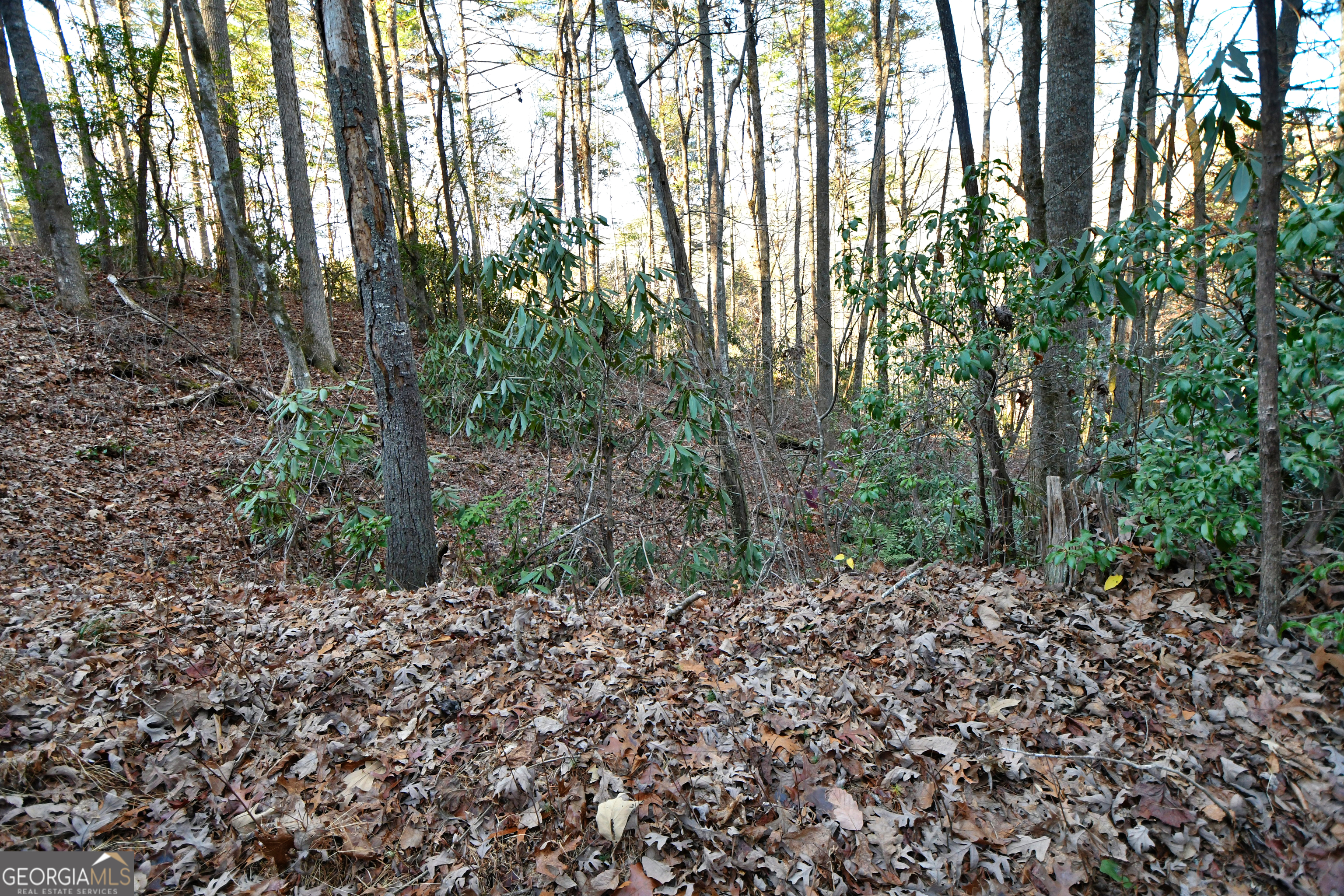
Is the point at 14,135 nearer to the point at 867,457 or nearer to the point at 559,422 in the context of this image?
the point at 559,422

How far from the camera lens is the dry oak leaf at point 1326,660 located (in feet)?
7.78

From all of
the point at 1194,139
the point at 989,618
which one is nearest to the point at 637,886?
the point at 989,618

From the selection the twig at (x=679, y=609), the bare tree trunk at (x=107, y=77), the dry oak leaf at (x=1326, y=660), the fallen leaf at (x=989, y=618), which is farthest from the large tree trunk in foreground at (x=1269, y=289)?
the bare tree trunk at (x=107, y=77)

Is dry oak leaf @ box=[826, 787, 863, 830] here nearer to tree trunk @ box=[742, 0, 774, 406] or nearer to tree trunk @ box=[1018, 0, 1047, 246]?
tree trunk @ box=[1018, 0, 1047, 246]

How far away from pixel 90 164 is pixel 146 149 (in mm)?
1131

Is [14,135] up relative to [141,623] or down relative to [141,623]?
up

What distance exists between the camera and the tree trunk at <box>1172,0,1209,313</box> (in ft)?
9.00

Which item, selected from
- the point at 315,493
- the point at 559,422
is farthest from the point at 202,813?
the point at 315,493

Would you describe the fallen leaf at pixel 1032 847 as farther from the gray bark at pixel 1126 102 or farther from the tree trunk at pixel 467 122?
the tree trunk at pixel 467 122

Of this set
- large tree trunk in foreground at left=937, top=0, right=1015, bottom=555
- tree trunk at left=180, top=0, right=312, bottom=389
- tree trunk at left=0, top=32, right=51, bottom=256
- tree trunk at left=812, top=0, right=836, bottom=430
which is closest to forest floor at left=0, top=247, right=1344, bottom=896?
large tree trunk in foreground at left=937, top=0, right=1015, bottom=555

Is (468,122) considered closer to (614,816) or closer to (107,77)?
(107,77)

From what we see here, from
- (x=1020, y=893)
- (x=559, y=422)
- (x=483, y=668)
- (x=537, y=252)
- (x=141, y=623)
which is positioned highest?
(x=537, y=252)

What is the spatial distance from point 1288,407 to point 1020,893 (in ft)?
6.86

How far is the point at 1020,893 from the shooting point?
196cm
